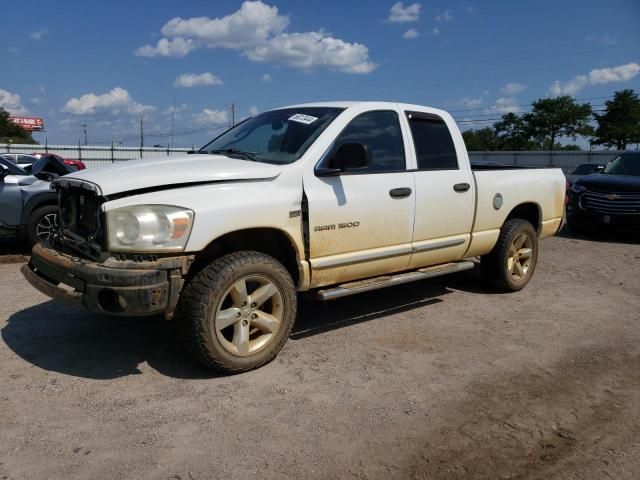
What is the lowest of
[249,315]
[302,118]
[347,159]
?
[249,315]

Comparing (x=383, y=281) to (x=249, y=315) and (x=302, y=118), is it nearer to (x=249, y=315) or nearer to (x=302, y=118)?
(x=249, y=315)

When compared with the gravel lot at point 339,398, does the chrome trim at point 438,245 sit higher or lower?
higher

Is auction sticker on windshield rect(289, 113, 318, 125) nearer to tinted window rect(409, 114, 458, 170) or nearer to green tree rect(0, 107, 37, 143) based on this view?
tinted window rect(409, 114, 458, 170)

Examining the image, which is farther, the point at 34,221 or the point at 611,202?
the point at 611,202

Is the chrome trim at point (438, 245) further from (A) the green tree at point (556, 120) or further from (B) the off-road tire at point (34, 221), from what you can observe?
(A) the green tree at point (556, 120)

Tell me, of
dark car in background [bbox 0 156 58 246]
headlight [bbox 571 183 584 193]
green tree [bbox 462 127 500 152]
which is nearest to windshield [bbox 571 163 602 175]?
headlight [bbox 571 183 584 193]

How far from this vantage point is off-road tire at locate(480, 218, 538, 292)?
595cm

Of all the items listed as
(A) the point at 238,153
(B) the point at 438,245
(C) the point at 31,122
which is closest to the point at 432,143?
(B) the point at 438,245

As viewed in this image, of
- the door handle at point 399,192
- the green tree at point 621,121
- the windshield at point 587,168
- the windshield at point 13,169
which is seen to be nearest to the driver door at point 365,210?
the door handle at point 399,192

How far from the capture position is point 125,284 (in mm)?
3277

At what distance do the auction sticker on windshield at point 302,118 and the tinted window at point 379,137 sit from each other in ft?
1.00

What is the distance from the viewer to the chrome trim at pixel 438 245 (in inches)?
194

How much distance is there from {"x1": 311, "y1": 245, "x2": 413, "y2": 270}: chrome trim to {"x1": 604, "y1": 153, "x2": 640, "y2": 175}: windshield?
8.56 metres

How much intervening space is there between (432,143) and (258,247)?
2.03m
